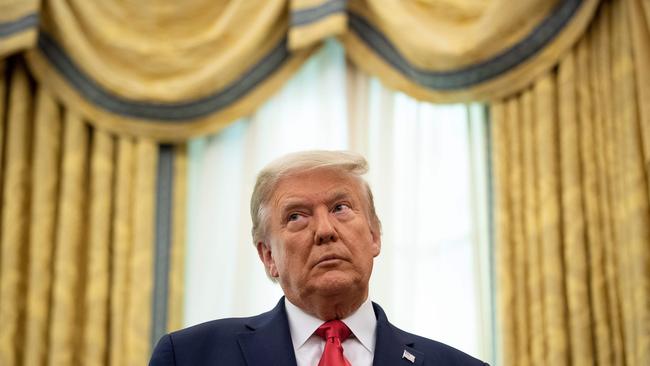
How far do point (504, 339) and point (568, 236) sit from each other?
0.43m

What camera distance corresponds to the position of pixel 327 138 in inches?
169

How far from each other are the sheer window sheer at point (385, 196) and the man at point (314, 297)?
4.55 ft

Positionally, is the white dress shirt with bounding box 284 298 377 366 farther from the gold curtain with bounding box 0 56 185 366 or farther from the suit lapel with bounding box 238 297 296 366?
the gold curtain with bounding box 0 56 185 366

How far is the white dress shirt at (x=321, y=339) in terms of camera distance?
8.13ft

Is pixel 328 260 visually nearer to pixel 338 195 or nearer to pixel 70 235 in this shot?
pixel 338 195

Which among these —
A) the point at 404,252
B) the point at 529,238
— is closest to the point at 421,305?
the point at 404,252

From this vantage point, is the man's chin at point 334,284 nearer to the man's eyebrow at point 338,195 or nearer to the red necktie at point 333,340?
the red necktie at point 333,340

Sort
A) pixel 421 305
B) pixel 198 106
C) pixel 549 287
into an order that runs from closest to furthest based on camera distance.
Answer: pixel 549 287 < pixel 421 305 < pixel 198 106

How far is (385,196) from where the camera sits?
4180 mm

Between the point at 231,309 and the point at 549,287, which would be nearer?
the point at 549,287

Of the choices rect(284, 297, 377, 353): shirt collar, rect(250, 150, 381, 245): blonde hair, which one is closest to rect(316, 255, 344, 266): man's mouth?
rect(284, 297, 377, 353): shirt collar

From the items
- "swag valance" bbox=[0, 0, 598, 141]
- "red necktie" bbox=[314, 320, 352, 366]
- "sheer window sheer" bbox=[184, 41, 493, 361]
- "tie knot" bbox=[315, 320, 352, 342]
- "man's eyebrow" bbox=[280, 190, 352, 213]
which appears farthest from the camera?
"swag valance" bbox=[0, 0, 598, 141]

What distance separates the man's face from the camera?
2520mm

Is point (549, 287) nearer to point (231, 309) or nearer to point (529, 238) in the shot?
point (529, 238)
